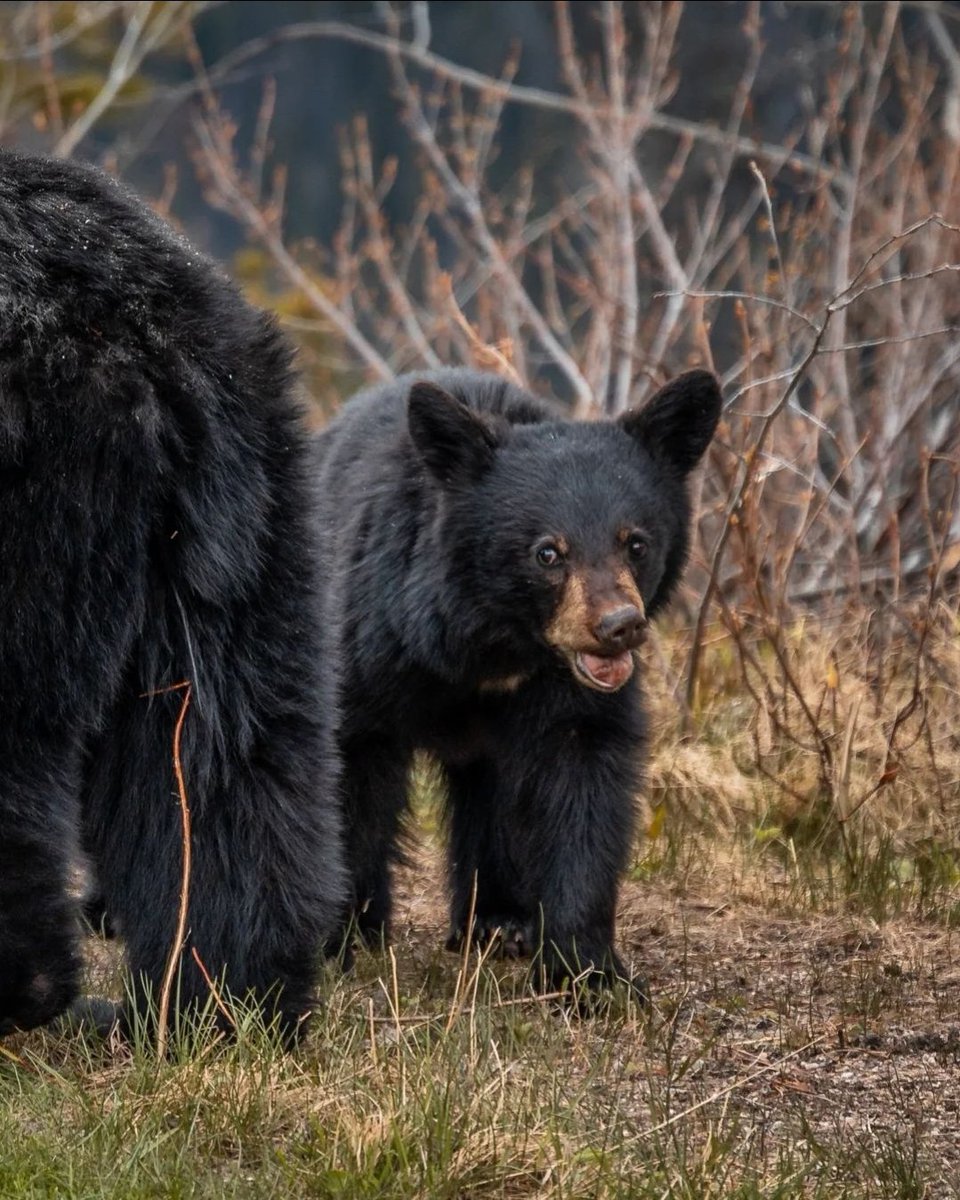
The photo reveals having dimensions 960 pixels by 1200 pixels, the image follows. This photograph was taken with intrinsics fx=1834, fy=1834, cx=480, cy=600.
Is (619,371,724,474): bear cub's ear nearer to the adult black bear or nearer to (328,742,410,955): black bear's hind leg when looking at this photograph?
(328,742,410,955): black bear's hind leg

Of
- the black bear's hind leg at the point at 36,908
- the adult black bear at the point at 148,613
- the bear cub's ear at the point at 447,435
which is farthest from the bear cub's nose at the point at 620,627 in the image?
the black bear's hind leg at the point at 36,908

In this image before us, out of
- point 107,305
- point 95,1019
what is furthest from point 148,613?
point 95,1019

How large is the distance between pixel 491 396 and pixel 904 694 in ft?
6.95

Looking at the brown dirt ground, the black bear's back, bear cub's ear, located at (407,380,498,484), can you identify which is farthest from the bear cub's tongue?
the black bear's back

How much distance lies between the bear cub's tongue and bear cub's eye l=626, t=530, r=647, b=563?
307 millimetres

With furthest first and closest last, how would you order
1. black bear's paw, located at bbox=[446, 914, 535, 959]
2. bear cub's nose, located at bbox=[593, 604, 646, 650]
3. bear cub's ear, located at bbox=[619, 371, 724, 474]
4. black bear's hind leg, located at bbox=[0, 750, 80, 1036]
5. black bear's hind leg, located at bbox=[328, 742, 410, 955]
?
black bear's paw, located at bbox=[446, 914, 535, 959] → black bear's hind leg, located at bbox=[328, 742, 410, 955] → bear cub's ear, located at bbox=[619, 371, 724, 474] → bear cub's nose, located at bbox=[593, 604, 646, 650] → black bear's hind leg, located at bbox=[0, 750, 80, 1036]

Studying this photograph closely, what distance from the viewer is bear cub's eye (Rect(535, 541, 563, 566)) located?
460cm

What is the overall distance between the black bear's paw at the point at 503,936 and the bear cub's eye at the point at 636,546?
3.76 feet

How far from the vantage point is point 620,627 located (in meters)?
4.33

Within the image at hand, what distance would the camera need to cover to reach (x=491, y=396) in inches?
206

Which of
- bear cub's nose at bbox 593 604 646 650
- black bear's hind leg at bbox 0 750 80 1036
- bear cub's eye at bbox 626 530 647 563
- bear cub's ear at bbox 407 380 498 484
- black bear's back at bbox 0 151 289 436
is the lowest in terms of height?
black bear's hind leg at bbox 0 750 80 1036

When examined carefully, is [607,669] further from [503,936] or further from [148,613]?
[148,613]

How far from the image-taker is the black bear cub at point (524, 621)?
15.0 ft

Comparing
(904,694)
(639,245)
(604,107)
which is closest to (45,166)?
(904,694)
